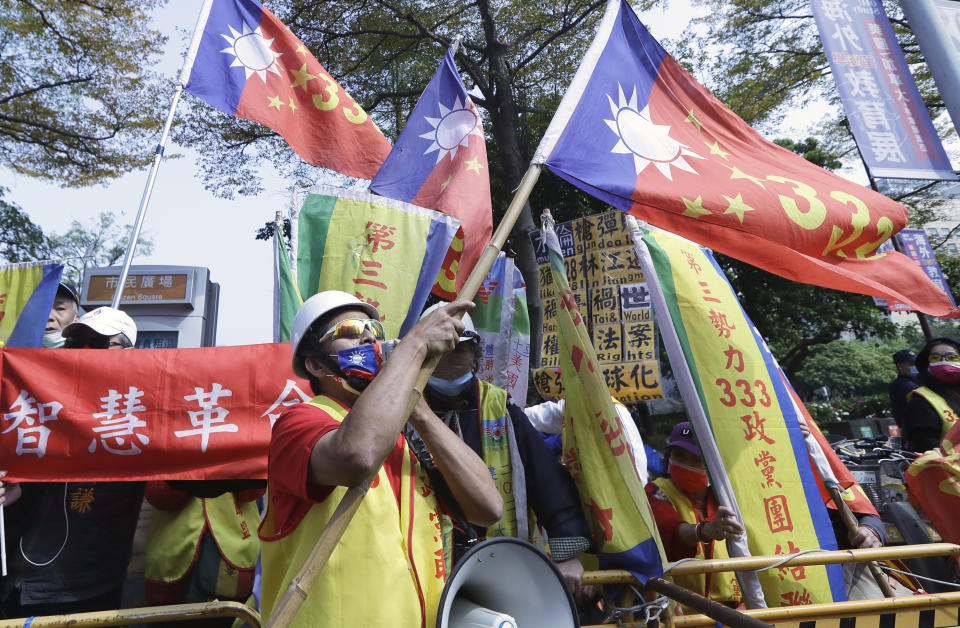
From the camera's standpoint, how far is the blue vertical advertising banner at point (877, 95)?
18.8 feet

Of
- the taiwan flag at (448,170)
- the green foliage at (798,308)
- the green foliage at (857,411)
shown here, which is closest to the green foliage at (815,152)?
the green foliage at (798,308)

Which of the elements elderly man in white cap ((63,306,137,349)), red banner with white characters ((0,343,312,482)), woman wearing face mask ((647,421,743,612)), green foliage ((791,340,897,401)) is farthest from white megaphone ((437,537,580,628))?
green foliage ((791,340,897,401))

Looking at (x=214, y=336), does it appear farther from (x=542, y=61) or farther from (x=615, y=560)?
(x=615, y=560)

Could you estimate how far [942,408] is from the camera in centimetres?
445

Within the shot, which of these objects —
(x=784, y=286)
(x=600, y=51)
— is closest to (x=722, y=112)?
(x=600, y=51)

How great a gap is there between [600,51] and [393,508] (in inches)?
94.4

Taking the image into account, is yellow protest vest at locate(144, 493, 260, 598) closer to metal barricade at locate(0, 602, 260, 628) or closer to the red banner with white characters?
the red banner with white characters

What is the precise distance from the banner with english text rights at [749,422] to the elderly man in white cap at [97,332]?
280cm

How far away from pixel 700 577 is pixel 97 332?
3.23 meters

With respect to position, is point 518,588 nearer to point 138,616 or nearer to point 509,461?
point 509,461

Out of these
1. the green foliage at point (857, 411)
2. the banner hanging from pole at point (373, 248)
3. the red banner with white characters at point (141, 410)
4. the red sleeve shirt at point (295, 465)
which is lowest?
the red sleeve shirt at point (295, 465)

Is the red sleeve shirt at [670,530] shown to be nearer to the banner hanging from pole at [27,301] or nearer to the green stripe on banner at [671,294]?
the green stripe on banner at [671,294]

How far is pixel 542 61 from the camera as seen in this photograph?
35.3ft

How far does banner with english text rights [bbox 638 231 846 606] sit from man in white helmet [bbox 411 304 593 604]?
34.1 inches
